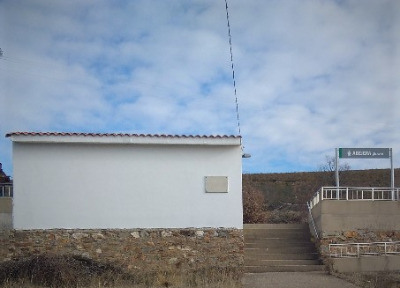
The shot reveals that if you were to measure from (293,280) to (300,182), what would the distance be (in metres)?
21.3

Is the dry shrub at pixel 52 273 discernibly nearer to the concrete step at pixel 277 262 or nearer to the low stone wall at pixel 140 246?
the low stone wall at pixel 140 246

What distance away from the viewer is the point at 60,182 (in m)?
12.7

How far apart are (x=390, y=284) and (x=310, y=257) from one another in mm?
3768

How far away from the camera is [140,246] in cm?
1267

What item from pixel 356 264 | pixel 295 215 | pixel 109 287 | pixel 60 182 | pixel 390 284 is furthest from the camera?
pixel 295 215

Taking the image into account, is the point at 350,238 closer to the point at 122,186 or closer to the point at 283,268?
the point at 283,268

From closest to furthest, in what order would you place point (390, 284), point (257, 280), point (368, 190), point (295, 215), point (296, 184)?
point (390, 284) → point (257, 280) → point (368, 190) → point (295, 215) → point (296, 184)

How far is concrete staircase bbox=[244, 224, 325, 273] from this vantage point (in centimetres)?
1366

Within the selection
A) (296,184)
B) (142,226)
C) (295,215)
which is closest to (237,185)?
(142,226)

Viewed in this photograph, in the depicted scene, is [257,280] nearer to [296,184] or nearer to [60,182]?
[60,182]

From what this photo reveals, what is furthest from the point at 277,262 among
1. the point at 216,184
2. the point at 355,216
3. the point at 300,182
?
the point at 300,182

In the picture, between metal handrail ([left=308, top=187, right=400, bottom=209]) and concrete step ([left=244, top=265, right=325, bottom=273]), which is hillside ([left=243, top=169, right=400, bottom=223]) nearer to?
metal handrail ([left=308, top=187, right=400, bottom=209])

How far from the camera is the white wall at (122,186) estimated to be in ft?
41.3

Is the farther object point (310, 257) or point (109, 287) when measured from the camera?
point (310, 257)
